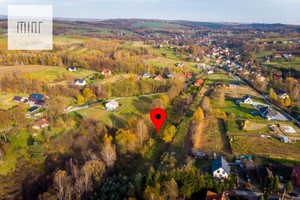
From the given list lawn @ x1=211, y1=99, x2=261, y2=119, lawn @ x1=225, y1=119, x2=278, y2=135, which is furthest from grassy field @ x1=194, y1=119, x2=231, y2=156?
lawn @ x1=211, y1=99, x2=261, y2=119

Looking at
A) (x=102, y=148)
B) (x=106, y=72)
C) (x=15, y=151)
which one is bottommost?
(x=15, y=151)

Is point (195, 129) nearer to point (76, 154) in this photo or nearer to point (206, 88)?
point (76, 154)

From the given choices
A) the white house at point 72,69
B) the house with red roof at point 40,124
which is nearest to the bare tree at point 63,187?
the house with red roof at point 40,124

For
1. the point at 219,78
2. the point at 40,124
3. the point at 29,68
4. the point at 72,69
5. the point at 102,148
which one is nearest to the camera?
the point at 102,148

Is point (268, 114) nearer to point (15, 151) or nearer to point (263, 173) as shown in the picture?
point (263, 173)

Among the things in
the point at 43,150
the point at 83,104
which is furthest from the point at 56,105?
the point at 43,150

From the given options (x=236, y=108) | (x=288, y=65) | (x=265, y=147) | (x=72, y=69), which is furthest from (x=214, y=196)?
(x=288, y=65)
